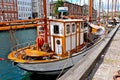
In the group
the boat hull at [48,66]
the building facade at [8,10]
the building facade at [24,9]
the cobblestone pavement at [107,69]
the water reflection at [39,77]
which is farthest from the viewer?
the building facade at [24,9]

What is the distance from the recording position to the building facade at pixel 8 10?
63097 mm

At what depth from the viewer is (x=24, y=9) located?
81250 millimetres

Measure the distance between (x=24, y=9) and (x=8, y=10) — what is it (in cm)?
1399

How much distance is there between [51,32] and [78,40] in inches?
92.6

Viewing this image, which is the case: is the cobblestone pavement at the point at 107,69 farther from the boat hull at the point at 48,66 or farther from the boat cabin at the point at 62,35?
the boat cabin at the point at 62,35

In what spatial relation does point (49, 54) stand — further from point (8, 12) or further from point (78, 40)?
point (8, 12)

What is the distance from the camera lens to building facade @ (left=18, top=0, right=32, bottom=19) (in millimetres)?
77938

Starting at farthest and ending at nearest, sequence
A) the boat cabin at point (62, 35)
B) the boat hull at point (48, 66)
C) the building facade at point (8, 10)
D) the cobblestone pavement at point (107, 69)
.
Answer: the building facade at point (8, 10) < the boat cabin at point (62, 35) < the boat hull at point (48, 66) < the cobblestone pavement at point (107, 69)

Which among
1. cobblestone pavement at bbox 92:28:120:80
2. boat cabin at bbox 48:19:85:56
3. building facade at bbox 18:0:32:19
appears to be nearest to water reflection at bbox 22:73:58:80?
boat cabin at bbox 48:19:85:56

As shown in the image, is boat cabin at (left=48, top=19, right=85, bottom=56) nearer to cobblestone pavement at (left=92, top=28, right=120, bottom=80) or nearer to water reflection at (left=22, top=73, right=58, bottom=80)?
water reflection at (left=22, top=73, right=58, bottom=80)

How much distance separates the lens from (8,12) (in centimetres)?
6769

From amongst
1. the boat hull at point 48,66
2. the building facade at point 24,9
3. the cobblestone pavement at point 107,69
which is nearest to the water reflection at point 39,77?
the boat hull at point 48,66

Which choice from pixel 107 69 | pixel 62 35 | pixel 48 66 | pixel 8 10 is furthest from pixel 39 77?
pixel 8 10

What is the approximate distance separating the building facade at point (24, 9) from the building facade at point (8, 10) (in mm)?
4065
